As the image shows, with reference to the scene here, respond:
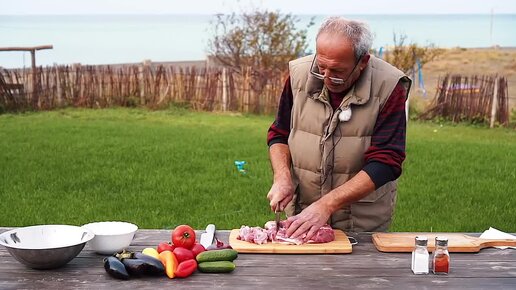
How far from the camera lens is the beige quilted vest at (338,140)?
11.7 feet

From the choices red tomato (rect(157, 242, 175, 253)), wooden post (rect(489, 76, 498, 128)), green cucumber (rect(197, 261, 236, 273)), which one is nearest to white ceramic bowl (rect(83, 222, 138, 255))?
red tomato (rect(157, 242, 175, 253))

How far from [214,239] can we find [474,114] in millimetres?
12141

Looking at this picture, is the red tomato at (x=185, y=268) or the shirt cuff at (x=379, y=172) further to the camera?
the shirt cuff at (x=379, y=172)

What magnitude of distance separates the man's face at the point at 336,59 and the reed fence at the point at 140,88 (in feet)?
39.3

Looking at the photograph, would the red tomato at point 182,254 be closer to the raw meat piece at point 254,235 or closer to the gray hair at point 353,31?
the raw meat piece at point 254,235

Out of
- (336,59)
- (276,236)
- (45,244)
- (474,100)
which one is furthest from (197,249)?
(474,100)

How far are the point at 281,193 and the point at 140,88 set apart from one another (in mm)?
13166

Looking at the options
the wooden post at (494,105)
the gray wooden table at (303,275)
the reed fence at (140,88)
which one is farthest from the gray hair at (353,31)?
the reed fence at (140,88)

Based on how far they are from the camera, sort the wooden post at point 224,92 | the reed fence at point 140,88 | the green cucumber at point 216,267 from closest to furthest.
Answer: the green cucumber at point 216,267, the reed fence at point 140,88, the wooden post at point 224,92

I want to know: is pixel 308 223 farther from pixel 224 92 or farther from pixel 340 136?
pixel 224 92

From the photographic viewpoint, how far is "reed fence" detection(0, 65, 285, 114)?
615 inches

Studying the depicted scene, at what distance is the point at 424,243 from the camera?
9.59 ft

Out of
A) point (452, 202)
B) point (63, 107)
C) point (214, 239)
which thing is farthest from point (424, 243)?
point (63, 107)

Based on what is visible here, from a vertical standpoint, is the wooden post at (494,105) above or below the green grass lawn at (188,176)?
above
